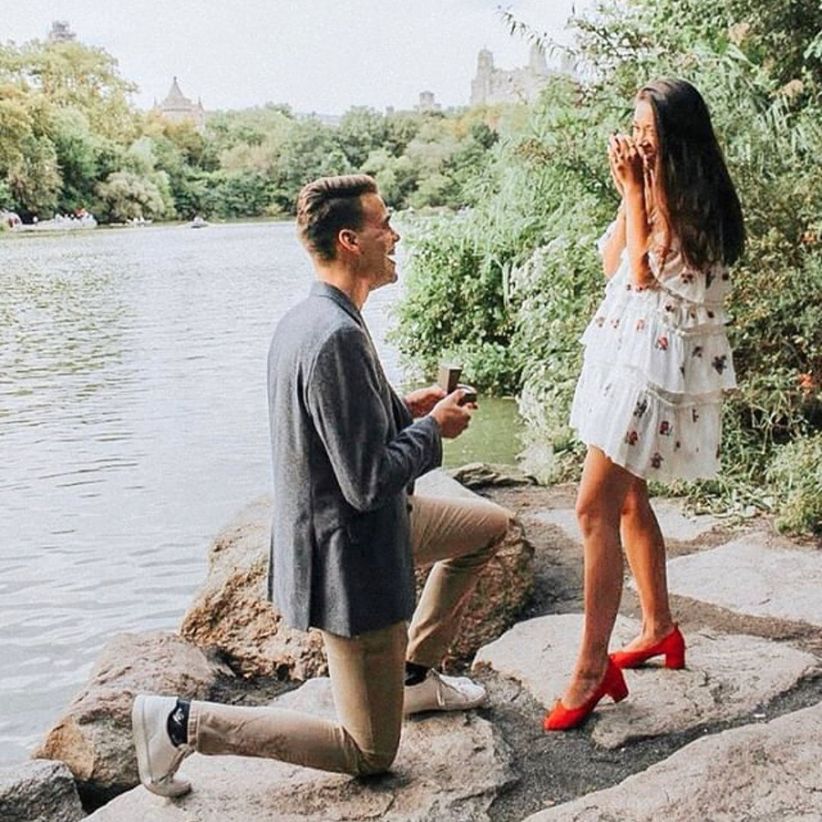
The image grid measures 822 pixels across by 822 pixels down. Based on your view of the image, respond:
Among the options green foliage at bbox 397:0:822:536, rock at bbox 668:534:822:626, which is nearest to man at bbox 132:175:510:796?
rock at bbox 668:534:822:626

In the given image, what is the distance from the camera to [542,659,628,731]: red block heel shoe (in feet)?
6.61

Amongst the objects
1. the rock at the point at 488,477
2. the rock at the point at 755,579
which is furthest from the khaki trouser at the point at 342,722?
the rock at the point at 488,477

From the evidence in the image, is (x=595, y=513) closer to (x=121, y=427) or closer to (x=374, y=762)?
(x=374, y=762)

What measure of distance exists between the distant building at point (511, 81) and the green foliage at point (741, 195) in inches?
4.6

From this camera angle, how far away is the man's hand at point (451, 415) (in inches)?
70.4

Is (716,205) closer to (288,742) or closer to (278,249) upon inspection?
(288,742)

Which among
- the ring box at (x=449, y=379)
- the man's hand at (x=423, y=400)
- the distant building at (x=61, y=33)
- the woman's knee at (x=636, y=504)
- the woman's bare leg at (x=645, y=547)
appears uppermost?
the distant building at (x=61, y=33)

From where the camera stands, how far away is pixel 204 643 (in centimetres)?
256

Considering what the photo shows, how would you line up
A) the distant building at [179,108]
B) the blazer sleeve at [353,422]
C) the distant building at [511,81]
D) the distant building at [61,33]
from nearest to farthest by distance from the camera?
the blazer sleeve at [353,422]
the distant building at [511,81]
the distant building at [179,108]
the distant building at [61,33]

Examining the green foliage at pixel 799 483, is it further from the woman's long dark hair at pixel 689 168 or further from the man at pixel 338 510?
the man at pixel 338 510

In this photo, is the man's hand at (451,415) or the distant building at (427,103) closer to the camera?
the man's hand at (451,415)

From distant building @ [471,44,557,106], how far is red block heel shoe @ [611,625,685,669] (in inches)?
114

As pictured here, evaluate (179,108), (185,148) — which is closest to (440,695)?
(185,148)

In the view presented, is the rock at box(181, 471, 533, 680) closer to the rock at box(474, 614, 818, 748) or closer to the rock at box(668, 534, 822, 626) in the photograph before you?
the rock at box(474, 614, 818, 748)
